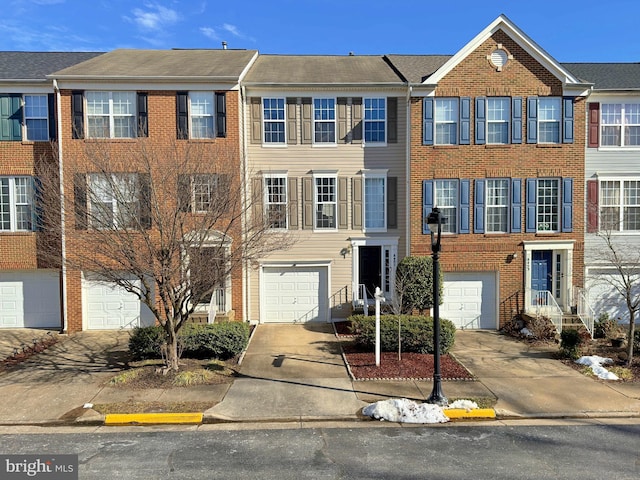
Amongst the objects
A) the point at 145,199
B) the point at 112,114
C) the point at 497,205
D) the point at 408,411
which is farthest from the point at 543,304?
the point at 112,114

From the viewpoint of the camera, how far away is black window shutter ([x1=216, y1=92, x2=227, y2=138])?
1427cm

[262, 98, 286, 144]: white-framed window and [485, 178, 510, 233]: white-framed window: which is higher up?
[262, 98, 286, 144]: white-framed window

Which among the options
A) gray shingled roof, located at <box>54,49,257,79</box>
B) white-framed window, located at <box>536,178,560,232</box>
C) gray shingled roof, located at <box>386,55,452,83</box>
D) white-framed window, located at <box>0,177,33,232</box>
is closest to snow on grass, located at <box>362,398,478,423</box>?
white-framed window, located at <box>536,178,560,232</box>

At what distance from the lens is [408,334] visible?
11.4 m

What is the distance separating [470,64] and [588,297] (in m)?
9.84

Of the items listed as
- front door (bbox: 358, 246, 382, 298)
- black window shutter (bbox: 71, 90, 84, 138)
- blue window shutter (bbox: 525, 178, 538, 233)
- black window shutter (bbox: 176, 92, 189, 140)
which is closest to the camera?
black window shutter (bbox: 71, 90, 84, 138)

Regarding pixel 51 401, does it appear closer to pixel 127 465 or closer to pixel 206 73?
pixel 127 465

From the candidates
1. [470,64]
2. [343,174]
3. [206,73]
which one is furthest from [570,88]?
[206,73]

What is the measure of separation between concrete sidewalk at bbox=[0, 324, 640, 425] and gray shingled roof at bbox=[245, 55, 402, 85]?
9.72 m

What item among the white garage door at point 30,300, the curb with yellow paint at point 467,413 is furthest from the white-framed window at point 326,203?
the white garage door at point 30,300

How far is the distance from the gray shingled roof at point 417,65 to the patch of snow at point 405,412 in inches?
457

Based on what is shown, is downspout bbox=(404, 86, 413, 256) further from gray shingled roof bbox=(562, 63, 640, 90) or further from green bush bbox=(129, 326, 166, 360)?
green bush bbox=(129, 326, 166, 360)

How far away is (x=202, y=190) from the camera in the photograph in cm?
948

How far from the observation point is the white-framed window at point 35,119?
567 inches
